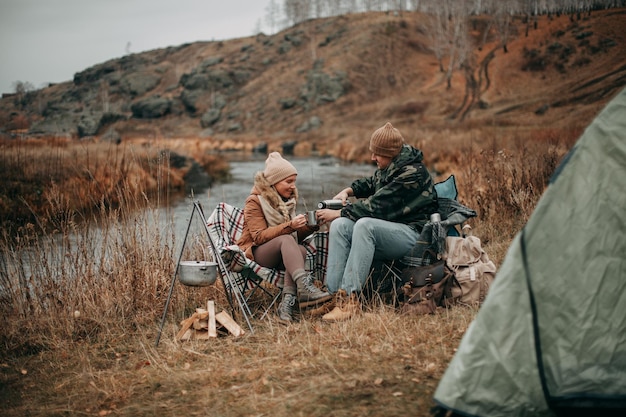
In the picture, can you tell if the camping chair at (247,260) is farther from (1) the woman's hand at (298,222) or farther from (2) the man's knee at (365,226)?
(2) the man's knee at (365,226)

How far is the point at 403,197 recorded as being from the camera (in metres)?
4.58

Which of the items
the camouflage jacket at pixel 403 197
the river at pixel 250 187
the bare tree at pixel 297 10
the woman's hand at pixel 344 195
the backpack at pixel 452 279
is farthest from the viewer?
the bare tree at pixel 297 10

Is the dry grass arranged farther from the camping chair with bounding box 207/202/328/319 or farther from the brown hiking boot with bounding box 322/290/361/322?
the camping chair with bounding box 207/202/328/319

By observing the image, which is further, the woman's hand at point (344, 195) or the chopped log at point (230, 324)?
the woman's hand at point (344, 195)

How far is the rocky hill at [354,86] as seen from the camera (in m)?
34.1

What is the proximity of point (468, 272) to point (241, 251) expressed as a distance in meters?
1.75

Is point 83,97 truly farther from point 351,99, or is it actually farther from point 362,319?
point 362,319

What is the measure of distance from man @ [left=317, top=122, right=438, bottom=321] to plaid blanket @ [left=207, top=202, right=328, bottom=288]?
13.2 inches

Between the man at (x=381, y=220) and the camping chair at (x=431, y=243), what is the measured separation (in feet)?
0.31

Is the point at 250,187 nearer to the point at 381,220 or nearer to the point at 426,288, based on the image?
the point at 381,220

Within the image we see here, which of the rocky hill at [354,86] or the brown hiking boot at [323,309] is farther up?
the rocky hill at [354,86]

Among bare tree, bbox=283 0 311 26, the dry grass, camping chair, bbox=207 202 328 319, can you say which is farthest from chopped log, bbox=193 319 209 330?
bare tree, bbox=283 0 311 26

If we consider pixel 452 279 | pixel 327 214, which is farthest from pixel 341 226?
pixel 452 279

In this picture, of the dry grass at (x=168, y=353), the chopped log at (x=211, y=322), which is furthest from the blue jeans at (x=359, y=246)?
the chopped log at (x=211, y=322)
